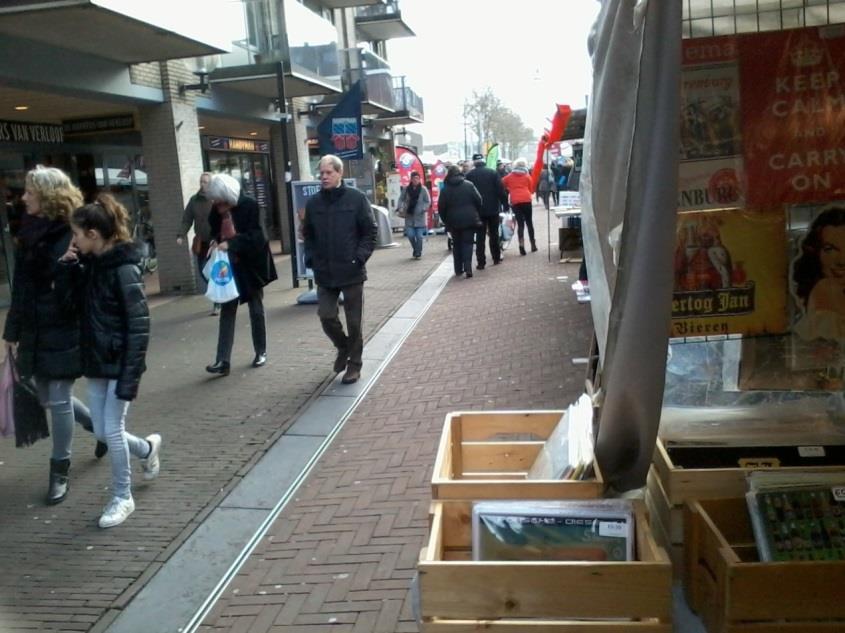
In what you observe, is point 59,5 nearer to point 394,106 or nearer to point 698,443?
point 698,443

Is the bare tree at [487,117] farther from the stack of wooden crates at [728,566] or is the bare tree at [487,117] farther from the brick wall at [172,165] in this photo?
the stack of wooden crates at [728,566]

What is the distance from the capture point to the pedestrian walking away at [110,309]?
4.71m

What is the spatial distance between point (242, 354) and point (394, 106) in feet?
68.7

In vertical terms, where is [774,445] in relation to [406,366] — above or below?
above

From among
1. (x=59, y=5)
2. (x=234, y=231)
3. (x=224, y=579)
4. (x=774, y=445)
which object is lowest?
(x=224, y=579)

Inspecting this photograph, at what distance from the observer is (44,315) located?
502 centimetres

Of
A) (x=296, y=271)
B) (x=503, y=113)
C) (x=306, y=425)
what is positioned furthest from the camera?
(x=503, y=113)

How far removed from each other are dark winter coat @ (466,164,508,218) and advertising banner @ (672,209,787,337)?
1284 centimetres

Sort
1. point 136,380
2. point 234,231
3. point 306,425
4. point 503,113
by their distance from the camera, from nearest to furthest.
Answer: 1. point 136,380
2. point 306,425
3. point 234,231
4. point 503,113

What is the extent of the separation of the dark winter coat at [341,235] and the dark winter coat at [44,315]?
2665 millimetres

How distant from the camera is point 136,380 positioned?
15.6ft

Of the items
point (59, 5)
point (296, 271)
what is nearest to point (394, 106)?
point (296, 271)

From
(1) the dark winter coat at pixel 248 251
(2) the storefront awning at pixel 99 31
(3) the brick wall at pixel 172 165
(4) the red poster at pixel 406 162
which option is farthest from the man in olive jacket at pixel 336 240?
(4) the red poster at pixel 406 162

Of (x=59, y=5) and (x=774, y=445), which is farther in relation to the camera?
(x=59, y=5)
